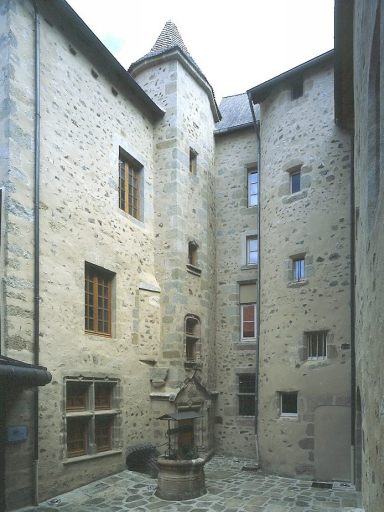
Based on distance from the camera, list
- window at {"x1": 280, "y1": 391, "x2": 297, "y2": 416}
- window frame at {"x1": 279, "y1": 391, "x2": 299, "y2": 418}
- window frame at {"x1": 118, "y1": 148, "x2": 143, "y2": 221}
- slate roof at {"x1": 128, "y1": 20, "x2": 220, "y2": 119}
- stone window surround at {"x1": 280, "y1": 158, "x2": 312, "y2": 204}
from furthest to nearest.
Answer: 1. slate roof at {"x1": 128, "y1": 20, "x2": 220, "y2": 119}
2. stone window surround at {"x1": 280, "y1": 158, "x2": 312, "y2": 204}
3. window frame at {"x1": 118, "y1": 148, "x2": 143, "y2": 221}
4. window at {"x1": 280, "y1": 391, "x2": 297, "y2": 416}
5. window frame at {"x1": 279, "y1": 391, "x2": 299, "y2": 418}

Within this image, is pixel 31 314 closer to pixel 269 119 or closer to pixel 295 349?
pixel 295 349

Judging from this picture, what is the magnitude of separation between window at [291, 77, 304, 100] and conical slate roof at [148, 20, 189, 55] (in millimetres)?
3381

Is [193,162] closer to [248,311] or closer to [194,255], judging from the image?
[194,255]

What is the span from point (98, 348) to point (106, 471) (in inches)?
89.4

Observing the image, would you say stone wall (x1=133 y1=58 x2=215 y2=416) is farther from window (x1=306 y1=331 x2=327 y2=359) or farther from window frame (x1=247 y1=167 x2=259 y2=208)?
window (x1=306 y1=331 x2=327 y2=359)

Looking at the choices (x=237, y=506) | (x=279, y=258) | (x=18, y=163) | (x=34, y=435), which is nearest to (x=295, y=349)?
(x=279, y=258)

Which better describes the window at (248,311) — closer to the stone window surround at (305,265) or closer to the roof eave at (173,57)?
the stone window surround at (305,265)

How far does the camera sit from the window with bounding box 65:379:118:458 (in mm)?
7920

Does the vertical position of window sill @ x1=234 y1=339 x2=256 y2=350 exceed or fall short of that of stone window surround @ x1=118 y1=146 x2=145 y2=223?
it falls short

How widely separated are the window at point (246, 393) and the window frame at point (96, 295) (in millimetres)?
4245

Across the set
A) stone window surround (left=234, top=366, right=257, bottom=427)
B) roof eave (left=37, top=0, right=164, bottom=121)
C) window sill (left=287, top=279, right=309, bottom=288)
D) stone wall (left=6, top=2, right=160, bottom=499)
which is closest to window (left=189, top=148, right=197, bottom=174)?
roof eave (left=37, top=0, right=164, bottom=121)

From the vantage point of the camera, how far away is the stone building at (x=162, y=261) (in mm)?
7246

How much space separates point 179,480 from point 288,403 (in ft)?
10.6

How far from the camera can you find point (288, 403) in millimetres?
9844
